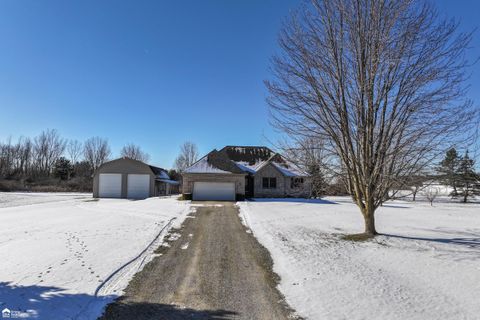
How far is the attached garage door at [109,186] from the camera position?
3278 centimetres

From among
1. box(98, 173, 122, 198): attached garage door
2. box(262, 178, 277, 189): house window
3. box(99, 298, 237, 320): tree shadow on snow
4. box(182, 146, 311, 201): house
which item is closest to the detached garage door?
box(182, 146, 311, 201): house

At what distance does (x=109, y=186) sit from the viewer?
32.8 metres

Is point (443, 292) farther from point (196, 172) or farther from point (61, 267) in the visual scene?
point (196, 172)

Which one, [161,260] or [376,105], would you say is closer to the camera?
[161,260]

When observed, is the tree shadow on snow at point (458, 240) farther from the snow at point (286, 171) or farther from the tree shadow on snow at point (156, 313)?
the snow at point (286, 171)

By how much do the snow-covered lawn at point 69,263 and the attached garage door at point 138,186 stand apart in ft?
66.5

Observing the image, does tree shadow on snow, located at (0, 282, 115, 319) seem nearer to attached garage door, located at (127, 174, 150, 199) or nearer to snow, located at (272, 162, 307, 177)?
snow, located at (272, 162, 307, 177)

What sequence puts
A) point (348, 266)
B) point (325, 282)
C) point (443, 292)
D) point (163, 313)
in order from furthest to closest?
point (348, 266) < point (325, 282) < point (443, 292) < point (163, 313)

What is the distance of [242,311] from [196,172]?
22189 mm

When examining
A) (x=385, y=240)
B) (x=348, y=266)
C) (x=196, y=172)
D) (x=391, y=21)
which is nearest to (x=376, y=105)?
(x=391, y=21)

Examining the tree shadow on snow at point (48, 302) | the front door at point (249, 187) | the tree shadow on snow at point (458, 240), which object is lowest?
the tree shadow on snow at point (458, 240)

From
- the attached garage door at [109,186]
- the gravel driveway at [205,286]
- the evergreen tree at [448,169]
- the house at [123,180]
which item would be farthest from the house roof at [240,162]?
the gravel driveway at [205,286]

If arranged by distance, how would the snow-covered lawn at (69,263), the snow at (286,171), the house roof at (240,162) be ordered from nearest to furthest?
the snow-covered lawn at (69,263) → the house roof at (240,162) → the snow at (286,171)

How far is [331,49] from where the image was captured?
1006 centimetres
